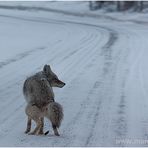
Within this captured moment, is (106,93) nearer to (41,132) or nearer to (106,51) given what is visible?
(41,132)

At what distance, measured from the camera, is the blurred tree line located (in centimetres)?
6026

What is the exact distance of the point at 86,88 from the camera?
14.2m

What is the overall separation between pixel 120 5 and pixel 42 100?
55619 millimetres

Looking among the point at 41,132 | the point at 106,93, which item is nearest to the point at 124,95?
the point at 106,93

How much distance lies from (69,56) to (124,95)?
27.6 ft

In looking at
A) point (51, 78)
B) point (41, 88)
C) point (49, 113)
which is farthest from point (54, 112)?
point (51, 78)

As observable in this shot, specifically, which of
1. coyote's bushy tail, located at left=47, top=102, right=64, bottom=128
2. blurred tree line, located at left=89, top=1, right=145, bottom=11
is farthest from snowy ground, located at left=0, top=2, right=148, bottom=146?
blurred tree line, located at left=89, top=1, right=145, bottom=11

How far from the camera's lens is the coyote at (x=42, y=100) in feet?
25.9

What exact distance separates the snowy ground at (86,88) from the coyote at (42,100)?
0.39m

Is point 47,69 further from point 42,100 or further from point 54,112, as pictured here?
point 54,112

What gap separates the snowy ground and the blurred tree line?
103 feet

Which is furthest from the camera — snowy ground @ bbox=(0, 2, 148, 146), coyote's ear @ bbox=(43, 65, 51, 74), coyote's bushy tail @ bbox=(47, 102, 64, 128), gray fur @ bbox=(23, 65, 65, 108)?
snowy ground @ bbox=(0, 2, 148, 146)

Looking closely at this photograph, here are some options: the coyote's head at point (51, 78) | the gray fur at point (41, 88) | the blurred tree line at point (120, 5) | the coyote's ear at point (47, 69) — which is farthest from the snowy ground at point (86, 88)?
the blurred tree line at point (120, 5)

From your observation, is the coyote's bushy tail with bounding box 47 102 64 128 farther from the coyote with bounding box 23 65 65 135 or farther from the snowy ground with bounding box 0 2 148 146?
the snowy ground with bounding box 0 2 148 146
